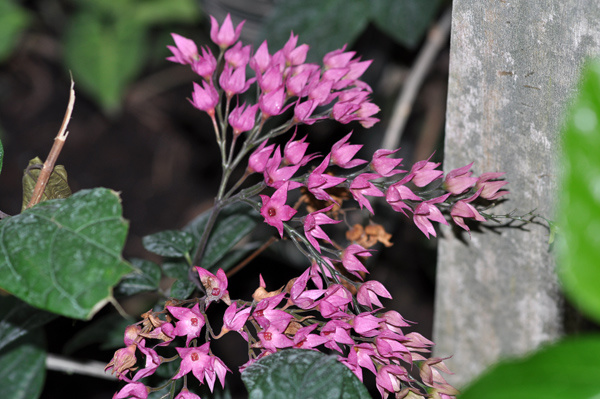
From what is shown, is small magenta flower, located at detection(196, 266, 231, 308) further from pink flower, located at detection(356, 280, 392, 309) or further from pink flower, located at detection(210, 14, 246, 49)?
pink flower, located at detection(210, 14, 246, 49)

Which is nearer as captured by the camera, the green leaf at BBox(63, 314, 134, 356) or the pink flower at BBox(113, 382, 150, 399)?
the pink flower at BBox(113, 382, 150, 399)

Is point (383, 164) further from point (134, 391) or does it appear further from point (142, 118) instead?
point (142, 118)

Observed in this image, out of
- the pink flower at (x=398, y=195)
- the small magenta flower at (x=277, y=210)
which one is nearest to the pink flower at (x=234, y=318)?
the small magenta flower at (x=277, y=210)

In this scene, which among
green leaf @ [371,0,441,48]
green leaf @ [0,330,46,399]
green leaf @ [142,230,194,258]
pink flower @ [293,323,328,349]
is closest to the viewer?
pink flower @ [293,323,328,349]

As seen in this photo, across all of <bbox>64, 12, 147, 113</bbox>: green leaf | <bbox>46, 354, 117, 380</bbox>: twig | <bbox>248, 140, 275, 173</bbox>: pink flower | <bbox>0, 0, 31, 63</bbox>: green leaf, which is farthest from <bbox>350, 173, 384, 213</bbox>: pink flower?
<bbox>0, 0, 31, 63</bbox>: green leaf

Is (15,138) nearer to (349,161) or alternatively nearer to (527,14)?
(349,161)

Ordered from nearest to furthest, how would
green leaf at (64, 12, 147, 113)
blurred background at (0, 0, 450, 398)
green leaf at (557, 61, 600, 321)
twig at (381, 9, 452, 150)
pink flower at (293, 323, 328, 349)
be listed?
green leaf at (557, 61, 600, 321) < pink flower at (293, 323, 328, 349) < twig at (381, 9, 452, 150) < blurred background at (0, 0, 450, 398) < green leaf at (64, 12, 147, 113)

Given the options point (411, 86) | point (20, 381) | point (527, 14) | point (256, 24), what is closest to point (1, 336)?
point (20, 381)

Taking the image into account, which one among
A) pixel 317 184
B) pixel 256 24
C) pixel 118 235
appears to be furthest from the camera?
pixel 256 24
